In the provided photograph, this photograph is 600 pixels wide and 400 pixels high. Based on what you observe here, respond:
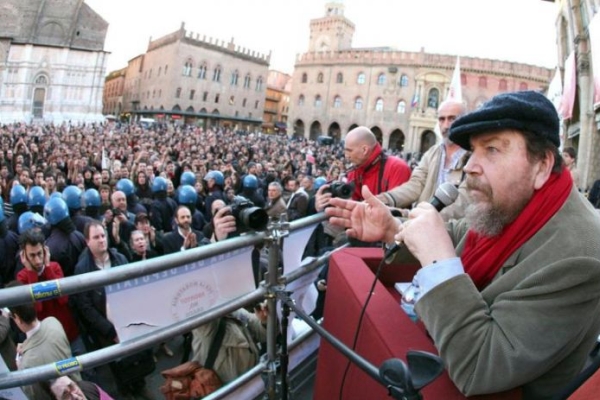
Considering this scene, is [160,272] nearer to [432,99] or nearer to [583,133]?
[583,133]

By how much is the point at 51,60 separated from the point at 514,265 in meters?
58.6

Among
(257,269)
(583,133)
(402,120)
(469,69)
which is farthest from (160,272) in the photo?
(469,69)

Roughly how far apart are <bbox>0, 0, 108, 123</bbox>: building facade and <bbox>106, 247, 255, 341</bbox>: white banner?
53.9 meters

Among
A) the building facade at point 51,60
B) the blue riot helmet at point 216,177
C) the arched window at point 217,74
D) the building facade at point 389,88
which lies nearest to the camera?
the blue riot helmet at point 216,177

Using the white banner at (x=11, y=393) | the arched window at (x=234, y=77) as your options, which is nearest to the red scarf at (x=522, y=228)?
the white banner at (x=11, y=393)

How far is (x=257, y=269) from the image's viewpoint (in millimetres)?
2602

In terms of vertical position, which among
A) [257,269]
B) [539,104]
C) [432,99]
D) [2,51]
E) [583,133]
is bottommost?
[257,269]

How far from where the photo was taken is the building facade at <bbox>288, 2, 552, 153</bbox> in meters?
62.4

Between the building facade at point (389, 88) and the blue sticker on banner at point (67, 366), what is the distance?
60662 mm

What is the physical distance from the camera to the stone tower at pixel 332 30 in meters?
85.6

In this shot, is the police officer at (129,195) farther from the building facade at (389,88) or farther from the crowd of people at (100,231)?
the building facade at (389,88)

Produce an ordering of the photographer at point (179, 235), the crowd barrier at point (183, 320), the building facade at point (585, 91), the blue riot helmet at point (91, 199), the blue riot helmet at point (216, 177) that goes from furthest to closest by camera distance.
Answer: the building facade at point (585, 91) < the blue riot helmet at point (216, 177) < the blue riot helmet at point (91, 199) < the photographer at point (179, 235) < the crowd barrier at point (183, 320)

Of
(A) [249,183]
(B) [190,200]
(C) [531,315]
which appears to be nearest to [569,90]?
(A) [249,183]

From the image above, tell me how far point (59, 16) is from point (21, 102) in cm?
1069
